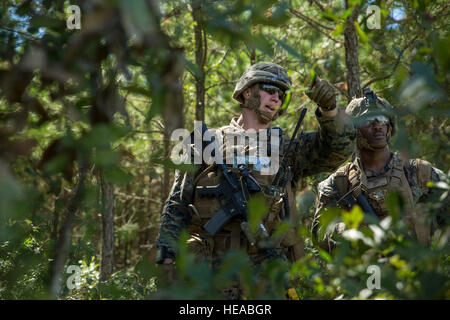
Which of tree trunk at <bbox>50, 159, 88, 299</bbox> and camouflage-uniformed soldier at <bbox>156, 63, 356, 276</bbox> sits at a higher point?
camouflage-uniformed soldier at <bbox>156, 63, 356, 276</bbox>

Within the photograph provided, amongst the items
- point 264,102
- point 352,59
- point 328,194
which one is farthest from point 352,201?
point 352,59

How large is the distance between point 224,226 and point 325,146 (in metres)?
0.87

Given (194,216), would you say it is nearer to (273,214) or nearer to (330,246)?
(273,214)

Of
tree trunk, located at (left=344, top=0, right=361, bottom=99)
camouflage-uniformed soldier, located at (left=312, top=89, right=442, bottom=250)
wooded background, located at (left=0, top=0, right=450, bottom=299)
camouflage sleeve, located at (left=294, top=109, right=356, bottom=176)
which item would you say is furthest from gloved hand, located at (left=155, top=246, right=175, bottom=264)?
tree trunk, located at (left=344, top=0, right=361, bottom=99)

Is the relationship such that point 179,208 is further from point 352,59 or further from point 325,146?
point 352,59

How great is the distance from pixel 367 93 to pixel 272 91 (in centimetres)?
85

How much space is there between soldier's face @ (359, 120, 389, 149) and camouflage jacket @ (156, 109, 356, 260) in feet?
2.44

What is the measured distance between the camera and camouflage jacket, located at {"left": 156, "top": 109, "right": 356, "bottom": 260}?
3.29 m

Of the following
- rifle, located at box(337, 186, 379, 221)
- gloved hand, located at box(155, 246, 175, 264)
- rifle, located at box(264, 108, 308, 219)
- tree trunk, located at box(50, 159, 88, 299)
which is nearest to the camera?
tree trunk, located at box(50, 159, 88, 299)

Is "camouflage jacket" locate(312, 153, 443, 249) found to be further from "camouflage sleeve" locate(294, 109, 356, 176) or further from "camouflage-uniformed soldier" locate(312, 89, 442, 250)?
"camouflage sleeve" locate(294, 109, 356, 176)

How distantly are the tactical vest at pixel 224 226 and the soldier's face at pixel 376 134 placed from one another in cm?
101

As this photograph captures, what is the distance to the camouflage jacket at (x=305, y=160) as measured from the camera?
3.29 metres

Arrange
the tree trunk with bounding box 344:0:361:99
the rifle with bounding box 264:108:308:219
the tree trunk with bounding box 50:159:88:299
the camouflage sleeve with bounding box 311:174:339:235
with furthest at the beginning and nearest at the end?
the tree trunk with bounding box 344:0:361:99 → the camouflage sleeve with bounding box 311:174:339:235 → the rifle with bounding box 264:108:308:219 → the tree trunk with bounding box 50:159:88:299
